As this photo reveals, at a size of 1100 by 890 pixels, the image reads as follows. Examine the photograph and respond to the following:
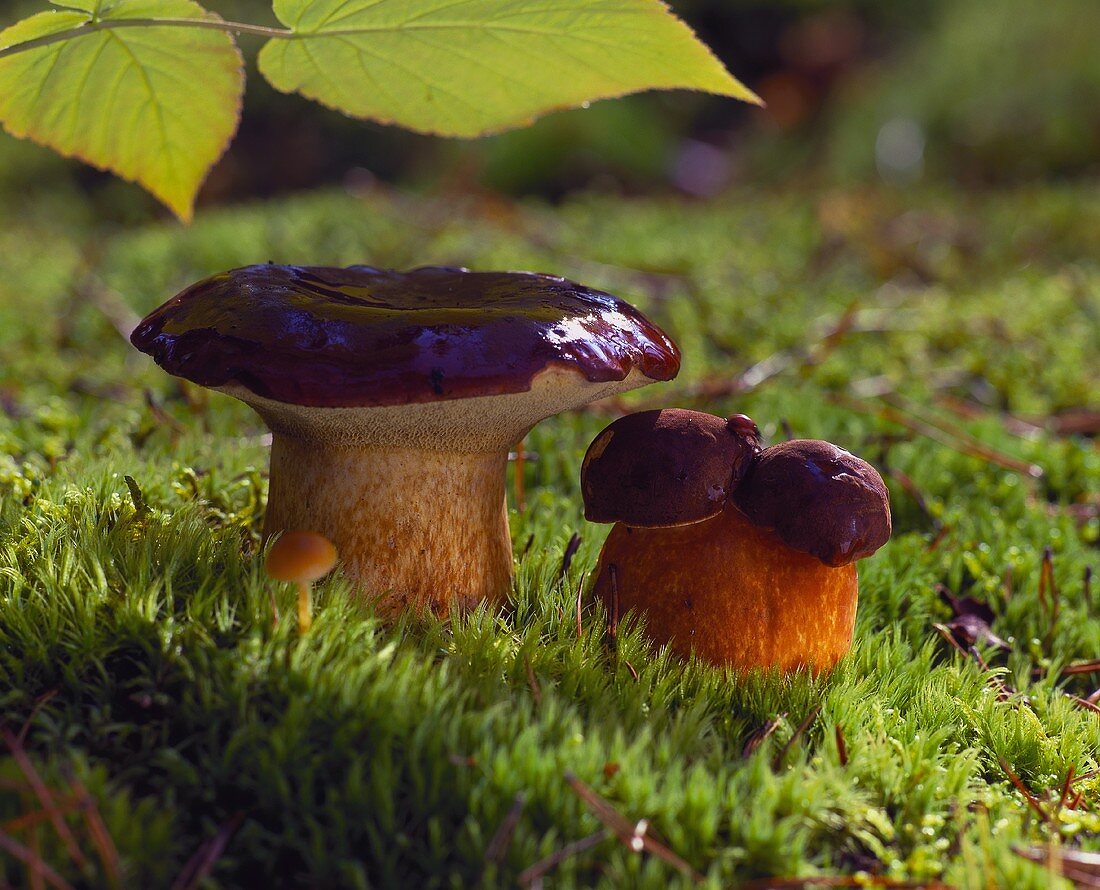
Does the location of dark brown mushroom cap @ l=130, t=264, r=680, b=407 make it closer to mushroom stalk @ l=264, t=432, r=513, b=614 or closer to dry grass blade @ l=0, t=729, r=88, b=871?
mushroom stalk @ l=264, t=432, r=513, b=614

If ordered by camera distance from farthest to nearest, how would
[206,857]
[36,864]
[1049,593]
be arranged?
1. [1049,593]
2. [206,857]
3. [36,864]

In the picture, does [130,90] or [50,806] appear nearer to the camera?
[50,806]

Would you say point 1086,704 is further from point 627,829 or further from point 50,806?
point 50,806

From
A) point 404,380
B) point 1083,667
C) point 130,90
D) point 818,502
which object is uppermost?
point 130,90

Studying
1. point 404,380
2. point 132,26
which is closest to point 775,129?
point 132,26

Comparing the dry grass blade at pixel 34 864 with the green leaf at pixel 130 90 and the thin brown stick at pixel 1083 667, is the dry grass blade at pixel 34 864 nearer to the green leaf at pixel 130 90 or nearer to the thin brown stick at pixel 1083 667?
the green leaf at pixel 130 90

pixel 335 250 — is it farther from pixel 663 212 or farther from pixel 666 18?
pixel 666 18

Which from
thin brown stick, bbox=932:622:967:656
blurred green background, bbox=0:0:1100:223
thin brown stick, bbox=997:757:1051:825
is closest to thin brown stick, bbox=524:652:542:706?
thin brown stick, bbox=997:757:1051:825
